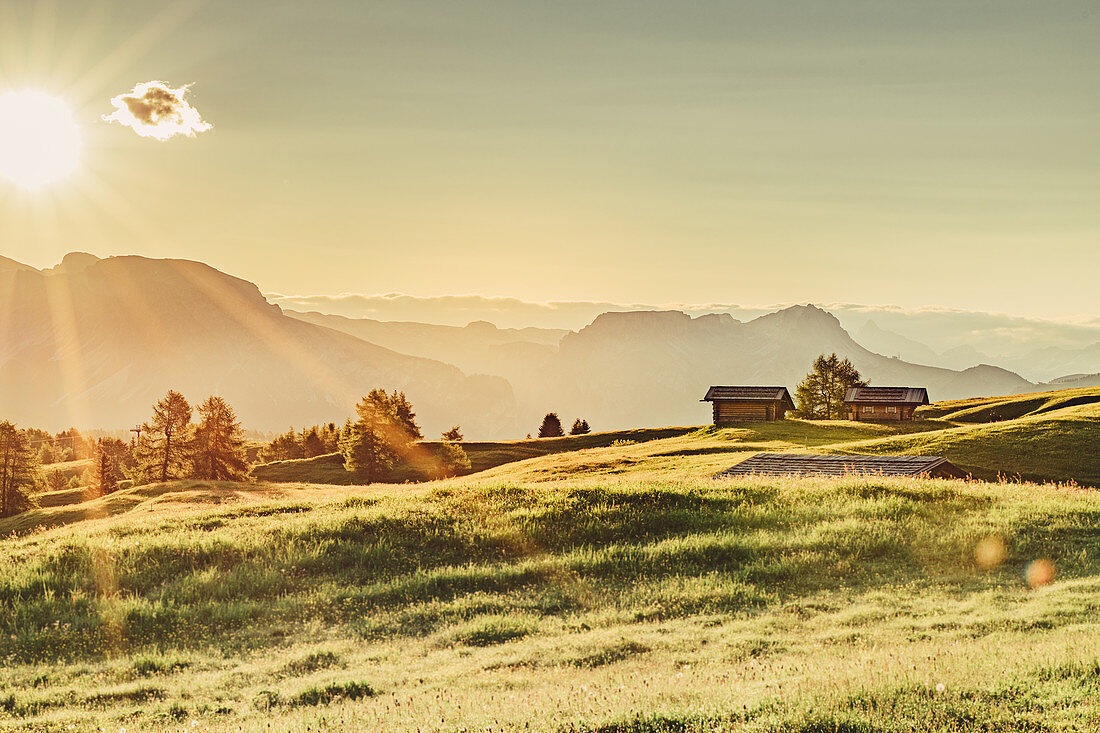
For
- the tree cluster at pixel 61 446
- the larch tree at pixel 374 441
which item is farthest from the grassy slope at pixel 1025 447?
the tree cluster at pixel 61 446

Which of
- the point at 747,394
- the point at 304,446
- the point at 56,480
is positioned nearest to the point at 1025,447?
the point at 747,394

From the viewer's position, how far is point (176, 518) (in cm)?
2962

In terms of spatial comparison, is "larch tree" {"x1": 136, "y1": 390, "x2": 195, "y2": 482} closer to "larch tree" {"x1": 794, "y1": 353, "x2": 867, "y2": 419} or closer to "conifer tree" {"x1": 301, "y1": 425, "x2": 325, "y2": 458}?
"conifer tree" {"x1": 301, "y1": 425, "x2": 325, "y2": 458}

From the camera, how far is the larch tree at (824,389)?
411ft

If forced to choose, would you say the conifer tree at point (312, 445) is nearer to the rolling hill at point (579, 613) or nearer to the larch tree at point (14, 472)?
the larch tree at point (14, 472)

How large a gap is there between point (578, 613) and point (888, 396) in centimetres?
10248

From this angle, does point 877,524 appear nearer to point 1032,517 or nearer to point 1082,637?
point 1032,517

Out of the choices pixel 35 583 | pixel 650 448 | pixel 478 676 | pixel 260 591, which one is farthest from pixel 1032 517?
pixel 650 448

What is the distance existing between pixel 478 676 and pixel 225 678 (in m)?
4.62

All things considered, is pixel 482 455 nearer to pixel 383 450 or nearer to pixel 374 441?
pixel 383 450

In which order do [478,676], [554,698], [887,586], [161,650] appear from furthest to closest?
1. [887,586]
2. [161,650]
3. [478,676]
4. [554,698]

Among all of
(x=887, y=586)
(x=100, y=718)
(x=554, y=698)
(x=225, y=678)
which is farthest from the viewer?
(x=887, y=586)

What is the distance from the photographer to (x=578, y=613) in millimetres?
16734

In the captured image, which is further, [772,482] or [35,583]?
[772,482]
